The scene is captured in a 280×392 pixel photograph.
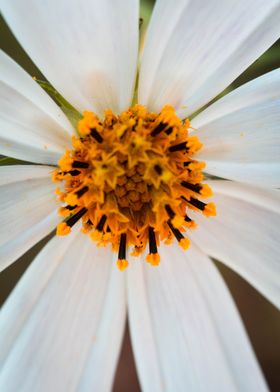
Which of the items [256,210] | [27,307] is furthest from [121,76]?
[27,307]

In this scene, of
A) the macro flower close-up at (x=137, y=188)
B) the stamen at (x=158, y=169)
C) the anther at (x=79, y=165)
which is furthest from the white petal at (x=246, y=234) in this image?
the anther at (x=79, y=165)

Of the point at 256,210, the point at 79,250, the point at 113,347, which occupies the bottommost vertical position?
the point at 113,347

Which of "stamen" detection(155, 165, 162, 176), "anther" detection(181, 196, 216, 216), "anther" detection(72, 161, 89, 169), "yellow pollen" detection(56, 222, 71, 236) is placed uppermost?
"stamen" detection(155, 165, 162, 176)

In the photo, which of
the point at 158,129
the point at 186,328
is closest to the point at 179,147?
the point at 158,129

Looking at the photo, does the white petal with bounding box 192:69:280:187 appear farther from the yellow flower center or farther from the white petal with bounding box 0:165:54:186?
the white petal with bounding box 0:165:54:186

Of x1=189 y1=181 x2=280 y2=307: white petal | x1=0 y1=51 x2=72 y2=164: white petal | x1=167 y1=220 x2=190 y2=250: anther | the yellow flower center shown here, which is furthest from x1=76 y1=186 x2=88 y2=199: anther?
x1=189 y1=181 x2=280 y2=307: white petal

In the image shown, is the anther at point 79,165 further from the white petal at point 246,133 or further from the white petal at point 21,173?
the white petal at point 246,133

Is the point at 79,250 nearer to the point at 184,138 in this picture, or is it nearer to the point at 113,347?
the point at 113,347
